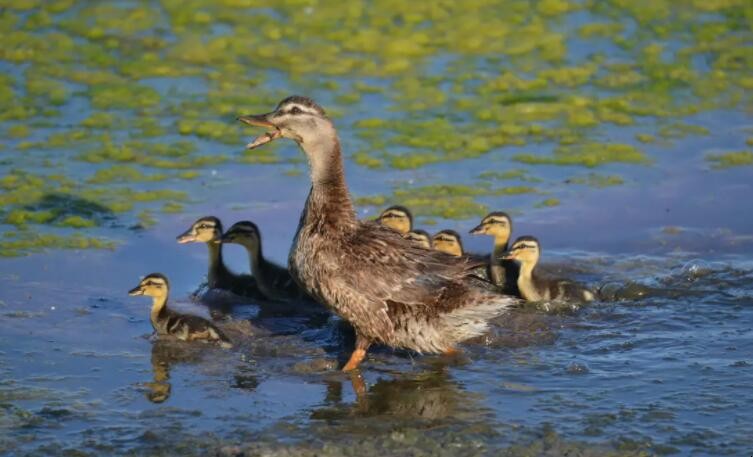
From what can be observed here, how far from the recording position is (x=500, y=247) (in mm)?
10539

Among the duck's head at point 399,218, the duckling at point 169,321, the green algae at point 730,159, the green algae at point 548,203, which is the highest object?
the green algae at point 730,159

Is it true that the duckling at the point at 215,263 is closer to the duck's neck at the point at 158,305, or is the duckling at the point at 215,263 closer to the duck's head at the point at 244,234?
the duck's head at the point at 244,234

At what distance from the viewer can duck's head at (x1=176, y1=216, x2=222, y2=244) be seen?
410 inches

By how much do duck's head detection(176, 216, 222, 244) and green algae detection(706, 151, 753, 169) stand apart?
470cm

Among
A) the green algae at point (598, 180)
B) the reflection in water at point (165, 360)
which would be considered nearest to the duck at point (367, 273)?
the reflection in water at point (165, 360)

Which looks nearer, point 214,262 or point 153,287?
point 153,287

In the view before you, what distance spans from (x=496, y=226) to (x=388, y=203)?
55.8 inches

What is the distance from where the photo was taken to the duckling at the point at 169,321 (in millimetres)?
9102

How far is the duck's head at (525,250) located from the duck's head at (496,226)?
0.34 m

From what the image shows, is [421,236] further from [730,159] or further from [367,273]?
[730,159]

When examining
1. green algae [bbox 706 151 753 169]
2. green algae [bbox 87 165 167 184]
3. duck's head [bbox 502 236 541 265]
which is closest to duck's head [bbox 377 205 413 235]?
duck's head [bbox 502 236 541 265]

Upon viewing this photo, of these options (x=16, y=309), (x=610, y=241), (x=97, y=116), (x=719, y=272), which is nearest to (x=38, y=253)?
(x=16, y=309)

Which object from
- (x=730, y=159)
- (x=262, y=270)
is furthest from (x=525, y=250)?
(x=730, y=159)

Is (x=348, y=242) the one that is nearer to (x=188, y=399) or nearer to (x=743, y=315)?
(x=188, y=399)
